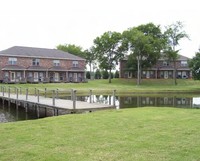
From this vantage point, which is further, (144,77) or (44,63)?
(144,77)

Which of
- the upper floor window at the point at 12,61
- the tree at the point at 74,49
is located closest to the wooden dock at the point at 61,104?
the upper floor window at the point at 12,61

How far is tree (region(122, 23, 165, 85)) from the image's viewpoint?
62125 mm

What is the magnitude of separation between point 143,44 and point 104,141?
54790 mm

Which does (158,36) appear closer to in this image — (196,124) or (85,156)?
(196,124)

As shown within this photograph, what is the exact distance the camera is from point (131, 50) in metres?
66.6

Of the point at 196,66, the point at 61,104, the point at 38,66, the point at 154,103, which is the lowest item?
the point at 154,103

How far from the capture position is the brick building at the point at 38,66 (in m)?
55.2

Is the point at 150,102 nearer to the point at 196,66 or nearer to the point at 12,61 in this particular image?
the point at 196,66

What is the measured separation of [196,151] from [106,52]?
63.9 metres

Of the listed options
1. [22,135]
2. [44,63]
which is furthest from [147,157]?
[44,63]

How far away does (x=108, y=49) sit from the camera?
70.1 meters

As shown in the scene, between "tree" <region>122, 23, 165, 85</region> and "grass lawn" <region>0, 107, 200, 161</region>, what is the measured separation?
167 ft

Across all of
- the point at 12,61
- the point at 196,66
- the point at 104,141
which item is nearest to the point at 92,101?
the point at 104,141

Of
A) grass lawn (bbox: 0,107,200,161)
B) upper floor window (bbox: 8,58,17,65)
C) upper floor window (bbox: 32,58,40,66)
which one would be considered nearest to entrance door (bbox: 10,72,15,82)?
upper floor window (bbox: 8,58,17,65)
